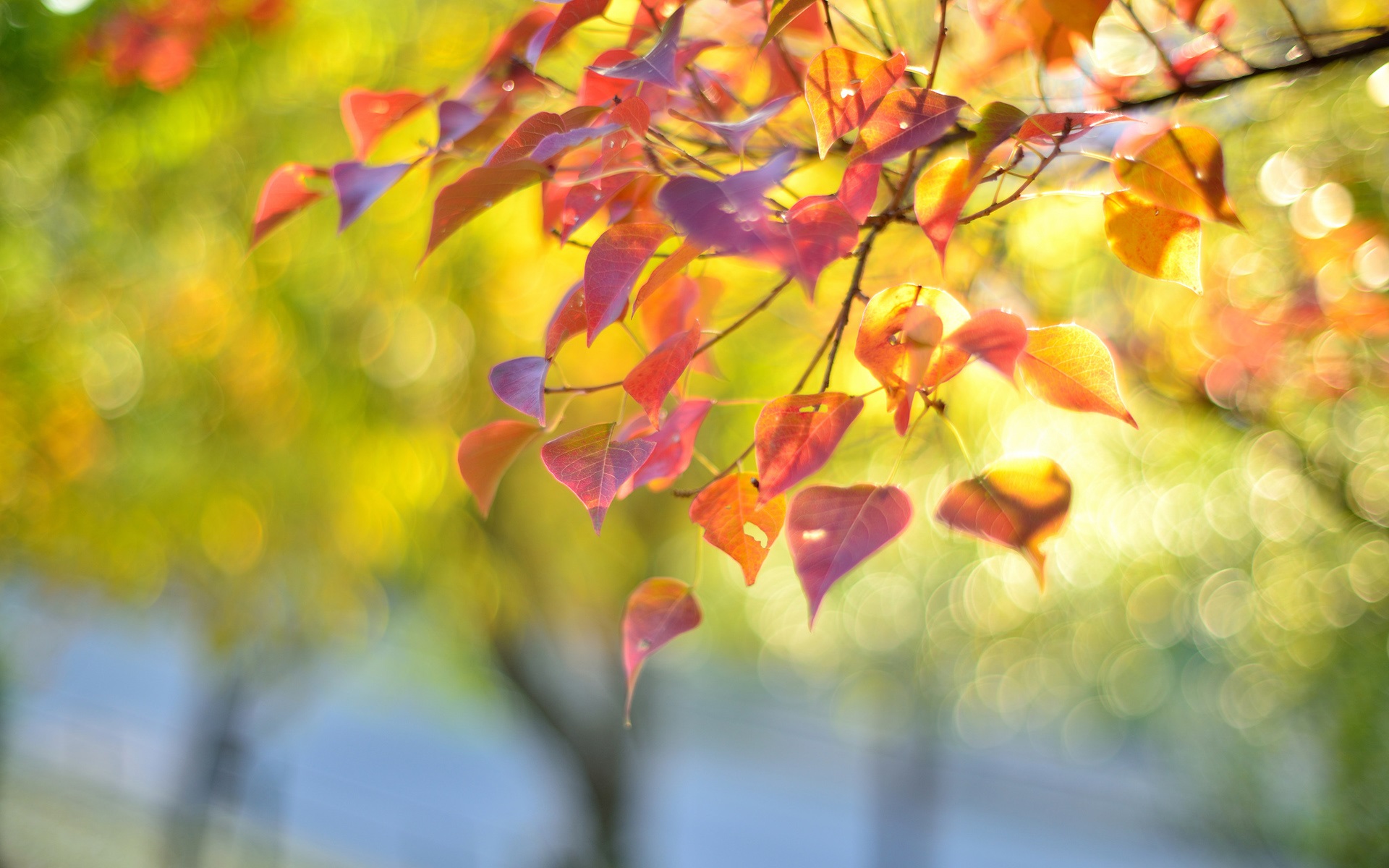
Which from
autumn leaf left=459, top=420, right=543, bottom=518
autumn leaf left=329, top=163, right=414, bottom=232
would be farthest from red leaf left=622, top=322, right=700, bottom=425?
autumn leaf left=329, top=163, right=414, bottom=232

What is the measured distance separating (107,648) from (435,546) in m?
17.5

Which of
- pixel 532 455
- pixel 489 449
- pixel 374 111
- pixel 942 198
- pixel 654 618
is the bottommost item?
pixel 654 618

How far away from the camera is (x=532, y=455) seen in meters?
3.24

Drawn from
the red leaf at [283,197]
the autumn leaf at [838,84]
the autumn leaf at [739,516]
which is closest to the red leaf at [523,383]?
the autumn leaf at [739,516]

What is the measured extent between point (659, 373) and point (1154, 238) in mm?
353

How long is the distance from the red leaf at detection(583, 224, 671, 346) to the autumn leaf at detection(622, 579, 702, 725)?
0.21 metres

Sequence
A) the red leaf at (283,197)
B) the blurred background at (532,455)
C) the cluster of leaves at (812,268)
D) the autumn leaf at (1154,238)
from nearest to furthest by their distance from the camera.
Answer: the cluster of leaves at (812,268) < the autumn leaf at (1154,238) < the red leaf at (283,197) < the blurred background at (532,455)

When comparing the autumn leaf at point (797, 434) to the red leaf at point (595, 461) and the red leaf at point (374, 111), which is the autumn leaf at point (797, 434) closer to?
the red leaf at point (595, 461)

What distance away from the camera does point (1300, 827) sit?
9.24 feet

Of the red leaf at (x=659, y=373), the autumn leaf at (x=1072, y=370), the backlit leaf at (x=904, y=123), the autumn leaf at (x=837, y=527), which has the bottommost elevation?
the autumn leaf at (x=837, y=527)

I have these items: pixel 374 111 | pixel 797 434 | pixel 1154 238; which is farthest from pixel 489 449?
pixel 1154 238

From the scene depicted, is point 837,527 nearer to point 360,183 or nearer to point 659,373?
point 659,373

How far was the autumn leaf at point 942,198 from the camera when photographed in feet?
1.73

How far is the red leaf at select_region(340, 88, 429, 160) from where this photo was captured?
0.79 meters
